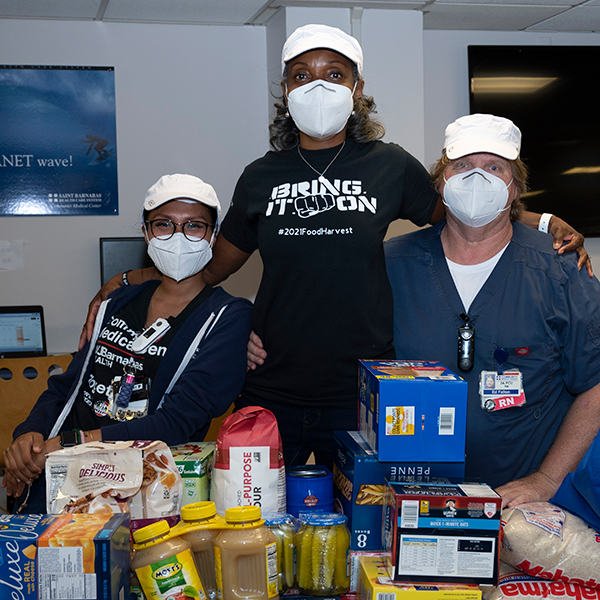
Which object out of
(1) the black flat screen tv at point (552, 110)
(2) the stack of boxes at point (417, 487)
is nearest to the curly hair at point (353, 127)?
(2) the stack of boxes at point (417, 487)

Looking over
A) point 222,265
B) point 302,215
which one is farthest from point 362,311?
point 222,265

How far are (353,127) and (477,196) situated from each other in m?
0.42

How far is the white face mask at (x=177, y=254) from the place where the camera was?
6.15 feet

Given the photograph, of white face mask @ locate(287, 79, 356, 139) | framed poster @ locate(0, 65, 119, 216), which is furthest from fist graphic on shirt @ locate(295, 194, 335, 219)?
framed poster @ locate(0, 65, 119, 216)

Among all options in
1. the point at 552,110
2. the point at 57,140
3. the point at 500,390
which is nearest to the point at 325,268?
the point at 500,390

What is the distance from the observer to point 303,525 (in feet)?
4.18

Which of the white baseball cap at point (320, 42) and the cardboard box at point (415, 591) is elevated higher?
the white baseball cap at point (320, 42)

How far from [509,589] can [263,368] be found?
845 mm

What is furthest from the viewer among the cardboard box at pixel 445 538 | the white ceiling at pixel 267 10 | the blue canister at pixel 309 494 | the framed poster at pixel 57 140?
the framed poster at pixel 57 140

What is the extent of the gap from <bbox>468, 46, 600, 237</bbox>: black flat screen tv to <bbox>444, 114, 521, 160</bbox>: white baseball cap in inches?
98.8

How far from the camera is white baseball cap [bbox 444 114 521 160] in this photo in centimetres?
170

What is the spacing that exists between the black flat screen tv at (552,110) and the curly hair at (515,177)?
95.7 inches

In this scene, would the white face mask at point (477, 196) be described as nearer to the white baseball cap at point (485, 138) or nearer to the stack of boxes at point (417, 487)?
the white baseball cap at point (485, 138)

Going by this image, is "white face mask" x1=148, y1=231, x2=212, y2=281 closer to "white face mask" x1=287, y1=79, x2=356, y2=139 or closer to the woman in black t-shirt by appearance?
the woman in black t-shirt
